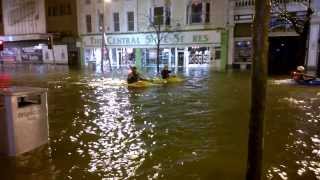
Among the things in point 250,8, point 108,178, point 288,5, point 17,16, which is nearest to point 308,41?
point 288,5

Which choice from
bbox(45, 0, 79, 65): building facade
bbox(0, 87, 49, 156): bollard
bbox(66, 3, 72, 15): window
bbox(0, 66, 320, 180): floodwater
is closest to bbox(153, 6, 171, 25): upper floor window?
bbox(45, 0, 79, 65): building facade

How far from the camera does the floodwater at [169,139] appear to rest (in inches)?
293

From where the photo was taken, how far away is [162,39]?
3988 centimetres

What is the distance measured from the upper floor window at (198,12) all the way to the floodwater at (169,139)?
68.4ft

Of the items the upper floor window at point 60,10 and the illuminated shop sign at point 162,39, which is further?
the upper floor window at point 60,10

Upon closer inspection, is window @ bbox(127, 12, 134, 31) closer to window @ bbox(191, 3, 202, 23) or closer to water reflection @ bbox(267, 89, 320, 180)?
window @ bbox(191, 3, 202, 23)

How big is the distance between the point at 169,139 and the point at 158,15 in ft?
103

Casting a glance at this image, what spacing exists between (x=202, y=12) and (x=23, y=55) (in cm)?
3318

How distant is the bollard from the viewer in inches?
304

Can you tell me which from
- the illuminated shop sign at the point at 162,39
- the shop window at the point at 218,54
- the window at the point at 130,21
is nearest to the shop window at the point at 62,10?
the illuminated shop sign at the point at 162,39

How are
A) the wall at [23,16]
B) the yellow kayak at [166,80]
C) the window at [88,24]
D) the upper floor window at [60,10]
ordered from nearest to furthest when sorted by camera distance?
the yellow kayak at [166,80]
the window at [88,24]
the upper floor window at [60,10]
the wall at [23,16]

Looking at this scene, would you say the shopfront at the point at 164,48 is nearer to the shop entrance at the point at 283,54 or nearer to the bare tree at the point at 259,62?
the shop entrance at the point at 283,54

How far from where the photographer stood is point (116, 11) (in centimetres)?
4325

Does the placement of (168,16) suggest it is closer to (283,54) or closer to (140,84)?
(283,54)
